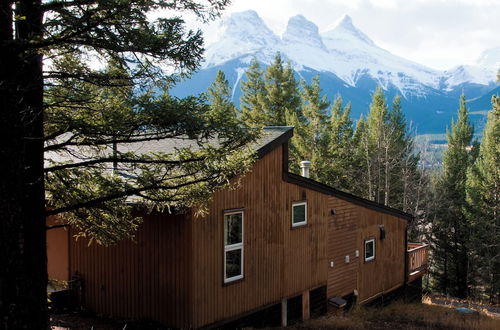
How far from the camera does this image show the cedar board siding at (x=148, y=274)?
903 centimetres

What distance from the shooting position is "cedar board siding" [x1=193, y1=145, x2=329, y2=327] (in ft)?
30.7

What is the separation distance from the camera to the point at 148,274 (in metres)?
9.38

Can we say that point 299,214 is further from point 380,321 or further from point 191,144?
point 380,321

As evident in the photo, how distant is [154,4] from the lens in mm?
5605

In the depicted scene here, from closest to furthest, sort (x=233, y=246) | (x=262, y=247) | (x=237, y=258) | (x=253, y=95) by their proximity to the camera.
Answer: (x=233, y=246), (x=237, y=258), (x=262, y=247), (x=253, y=95)

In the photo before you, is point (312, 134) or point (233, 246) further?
point (312, 134)

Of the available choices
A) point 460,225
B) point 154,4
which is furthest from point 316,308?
point 460,225

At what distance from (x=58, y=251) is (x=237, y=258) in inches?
167

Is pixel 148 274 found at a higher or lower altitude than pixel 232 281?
higher

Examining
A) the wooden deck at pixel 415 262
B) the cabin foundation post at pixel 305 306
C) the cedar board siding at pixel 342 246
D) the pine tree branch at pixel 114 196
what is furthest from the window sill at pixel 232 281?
the wooden deck at pixel 415 262

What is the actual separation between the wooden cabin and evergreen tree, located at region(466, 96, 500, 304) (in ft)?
66.2

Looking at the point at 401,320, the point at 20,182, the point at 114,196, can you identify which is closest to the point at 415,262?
the point at 401,320

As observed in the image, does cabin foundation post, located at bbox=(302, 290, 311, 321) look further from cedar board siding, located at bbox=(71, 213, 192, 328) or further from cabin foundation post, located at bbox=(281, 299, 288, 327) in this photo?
cedar board siding, located at bbox=(71, 213, 192, 328)

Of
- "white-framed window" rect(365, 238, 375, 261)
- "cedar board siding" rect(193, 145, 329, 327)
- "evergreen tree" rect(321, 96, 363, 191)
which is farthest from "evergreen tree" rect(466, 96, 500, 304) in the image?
"cedar board siding" rect(193, 145, 329, 327)
